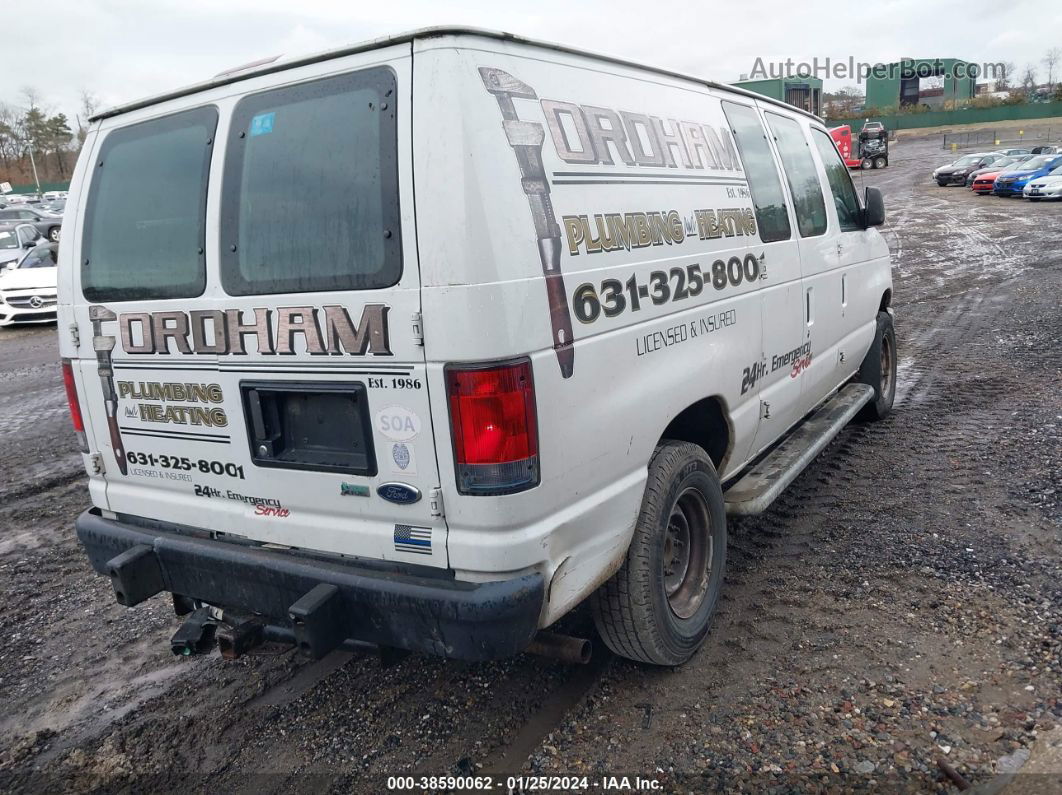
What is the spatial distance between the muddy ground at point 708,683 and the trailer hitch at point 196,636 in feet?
1.07

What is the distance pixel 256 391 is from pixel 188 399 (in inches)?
13.8

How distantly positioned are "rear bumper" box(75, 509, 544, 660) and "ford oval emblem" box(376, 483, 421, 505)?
243mm

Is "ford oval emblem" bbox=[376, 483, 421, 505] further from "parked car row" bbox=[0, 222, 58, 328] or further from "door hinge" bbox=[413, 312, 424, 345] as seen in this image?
"parked car row" bbox=[0, 222, 58, 328]

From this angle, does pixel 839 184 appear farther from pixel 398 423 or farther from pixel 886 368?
pixel 398 423

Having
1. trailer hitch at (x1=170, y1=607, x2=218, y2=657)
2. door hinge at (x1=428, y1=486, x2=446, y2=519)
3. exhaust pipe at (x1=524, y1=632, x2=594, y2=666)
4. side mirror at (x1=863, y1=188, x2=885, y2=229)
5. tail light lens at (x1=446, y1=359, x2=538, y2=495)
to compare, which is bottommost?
exhaust pipe at (x1=524, y1=632, x2=594, y2=666)

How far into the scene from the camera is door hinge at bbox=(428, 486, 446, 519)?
7.97ft

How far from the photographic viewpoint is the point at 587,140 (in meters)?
2.73

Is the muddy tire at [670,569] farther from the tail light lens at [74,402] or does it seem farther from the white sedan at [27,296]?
the white sedan at [27,296]

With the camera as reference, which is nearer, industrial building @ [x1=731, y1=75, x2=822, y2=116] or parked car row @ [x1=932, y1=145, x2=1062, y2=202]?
parked car row @ [x1=932, y1=145, x2=1062, y2=202]

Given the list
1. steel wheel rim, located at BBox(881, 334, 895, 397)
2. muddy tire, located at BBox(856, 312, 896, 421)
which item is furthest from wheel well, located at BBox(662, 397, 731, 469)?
steel wheel rim, located at BBox(881, 334, 895, 397)

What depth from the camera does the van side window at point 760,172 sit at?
3.85 meters

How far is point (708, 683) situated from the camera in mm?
3131

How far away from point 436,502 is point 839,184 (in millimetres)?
3968

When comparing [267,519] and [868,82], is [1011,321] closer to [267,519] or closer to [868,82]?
[267,519]
